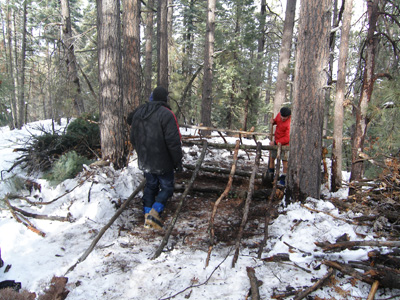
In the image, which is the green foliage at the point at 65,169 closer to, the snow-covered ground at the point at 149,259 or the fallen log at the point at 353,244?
the snow-covered ground at the point at 149,259

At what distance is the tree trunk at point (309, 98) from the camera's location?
13.6 ft

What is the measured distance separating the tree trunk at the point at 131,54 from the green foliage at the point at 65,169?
206 centimetres

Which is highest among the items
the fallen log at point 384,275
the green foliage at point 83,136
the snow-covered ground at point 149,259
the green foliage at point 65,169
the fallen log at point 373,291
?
the green foliage at point 83,136

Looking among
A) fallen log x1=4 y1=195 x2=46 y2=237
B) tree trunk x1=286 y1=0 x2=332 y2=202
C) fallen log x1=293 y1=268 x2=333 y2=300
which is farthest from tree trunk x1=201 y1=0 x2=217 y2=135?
fallen log x1=293 y1=268 x2=333 y2=300

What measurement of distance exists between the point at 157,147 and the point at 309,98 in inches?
107

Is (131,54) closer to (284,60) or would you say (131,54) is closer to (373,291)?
(284,60)

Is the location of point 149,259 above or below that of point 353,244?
below

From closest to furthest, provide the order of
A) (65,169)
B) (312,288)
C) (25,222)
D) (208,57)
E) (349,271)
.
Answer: (312,288) → (349,271) → (25,222) → (65,169) → (208,57)

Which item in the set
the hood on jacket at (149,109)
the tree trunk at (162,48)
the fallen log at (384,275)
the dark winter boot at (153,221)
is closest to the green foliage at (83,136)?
the hood on jacket at (149,109)

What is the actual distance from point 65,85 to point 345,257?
312 inches

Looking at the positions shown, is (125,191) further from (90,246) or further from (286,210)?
(286,210)

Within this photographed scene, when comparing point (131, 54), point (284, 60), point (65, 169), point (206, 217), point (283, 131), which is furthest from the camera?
point (284, 60)

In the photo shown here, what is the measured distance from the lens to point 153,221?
4.06 meters

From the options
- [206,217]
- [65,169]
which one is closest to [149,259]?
[206,217]
